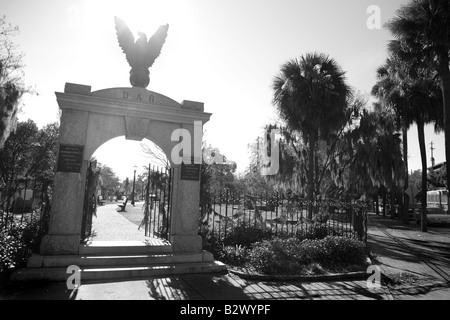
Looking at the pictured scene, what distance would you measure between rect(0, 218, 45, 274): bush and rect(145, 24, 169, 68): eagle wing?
5.13m

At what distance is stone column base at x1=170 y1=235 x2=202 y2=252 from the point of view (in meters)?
7.58

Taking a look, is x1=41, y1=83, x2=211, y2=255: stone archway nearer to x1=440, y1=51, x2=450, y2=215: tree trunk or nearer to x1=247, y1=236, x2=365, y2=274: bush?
x1=247, y1=236, x2=365, y2=274: bush

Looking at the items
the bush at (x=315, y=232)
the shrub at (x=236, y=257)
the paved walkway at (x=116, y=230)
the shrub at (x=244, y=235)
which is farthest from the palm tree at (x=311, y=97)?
the paved walkway at (x=116, y=230)

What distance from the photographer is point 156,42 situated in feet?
26.1

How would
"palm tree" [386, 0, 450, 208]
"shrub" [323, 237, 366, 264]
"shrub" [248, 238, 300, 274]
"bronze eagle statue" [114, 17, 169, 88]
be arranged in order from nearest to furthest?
1. "shrub" [248, 238, 300, 274]
2. "bronze eagle statue" [114, 17, 169, 88]
3. "shrub" [323, 237, 366, 264]
4. "palm tree" [386, 0, 450, 208]

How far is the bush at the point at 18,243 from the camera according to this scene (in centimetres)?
588

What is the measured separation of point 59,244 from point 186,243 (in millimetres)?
2899

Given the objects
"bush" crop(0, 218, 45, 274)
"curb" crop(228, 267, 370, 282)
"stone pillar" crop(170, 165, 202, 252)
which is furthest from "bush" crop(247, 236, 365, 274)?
"bush" crop(0, 218, 45, 274)

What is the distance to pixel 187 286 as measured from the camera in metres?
5.91

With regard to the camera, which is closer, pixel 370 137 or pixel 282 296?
pixel 282 296
